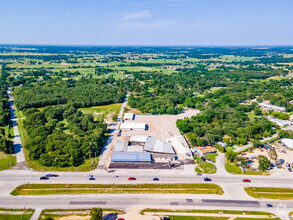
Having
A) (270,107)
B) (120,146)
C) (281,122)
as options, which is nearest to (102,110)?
(120,146)

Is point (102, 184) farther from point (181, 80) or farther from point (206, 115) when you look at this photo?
point (181, 80)

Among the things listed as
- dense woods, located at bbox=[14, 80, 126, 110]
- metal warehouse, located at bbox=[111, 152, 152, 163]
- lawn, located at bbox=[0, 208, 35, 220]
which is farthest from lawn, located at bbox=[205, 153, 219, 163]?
dense woods, located at bbox=[14, 80, 126, 110]

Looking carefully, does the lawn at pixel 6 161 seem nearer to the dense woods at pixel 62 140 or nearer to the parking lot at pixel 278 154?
the dense woods at pixel 62 140

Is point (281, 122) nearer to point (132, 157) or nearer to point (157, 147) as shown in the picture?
point (157, 147)

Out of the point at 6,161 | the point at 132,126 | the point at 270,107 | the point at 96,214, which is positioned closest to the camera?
the point at 96,214

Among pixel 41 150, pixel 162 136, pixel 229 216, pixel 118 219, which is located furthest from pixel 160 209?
pixel 41 150

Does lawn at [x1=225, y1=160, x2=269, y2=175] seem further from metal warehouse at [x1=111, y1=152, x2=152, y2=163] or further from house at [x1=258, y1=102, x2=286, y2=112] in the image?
house at [x1=258, y1=102, x2=286, y2=112]
